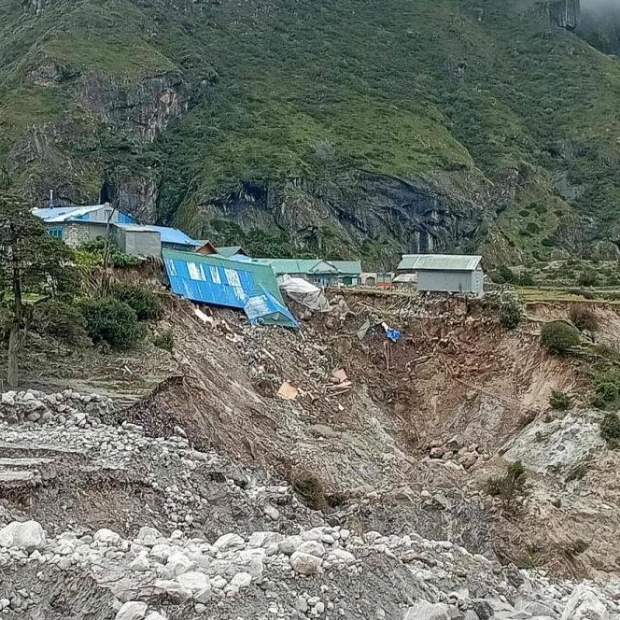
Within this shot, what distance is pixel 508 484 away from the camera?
29.0 m

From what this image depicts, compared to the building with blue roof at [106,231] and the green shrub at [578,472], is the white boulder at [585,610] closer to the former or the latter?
the green shrub at [578,472]

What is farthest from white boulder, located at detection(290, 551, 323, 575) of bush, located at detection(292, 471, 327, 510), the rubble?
bush, located at detection(292, 471, 327, 510)

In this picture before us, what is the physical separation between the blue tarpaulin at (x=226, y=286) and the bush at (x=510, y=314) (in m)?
9.87

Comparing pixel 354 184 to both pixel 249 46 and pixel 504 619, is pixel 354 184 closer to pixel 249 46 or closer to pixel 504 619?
pixel 249 46

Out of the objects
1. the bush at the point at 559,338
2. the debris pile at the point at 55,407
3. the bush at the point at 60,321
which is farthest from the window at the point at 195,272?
the debris pile at the point at 55,407

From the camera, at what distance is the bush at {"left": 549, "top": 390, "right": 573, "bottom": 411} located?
33.8 meters

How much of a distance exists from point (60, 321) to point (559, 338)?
2175 cm

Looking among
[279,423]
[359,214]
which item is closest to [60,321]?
[279,423]

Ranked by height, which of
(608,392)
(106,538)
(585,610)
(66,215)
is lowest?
(608,392)

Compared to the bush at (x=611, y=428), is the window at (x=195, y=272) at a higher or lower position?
higher

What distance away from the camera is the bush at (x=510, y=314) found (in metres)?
40.7

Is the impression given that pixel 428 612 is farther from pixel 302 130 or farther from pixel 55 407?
pixel 302 130

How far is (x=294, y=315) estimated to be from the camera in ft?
137

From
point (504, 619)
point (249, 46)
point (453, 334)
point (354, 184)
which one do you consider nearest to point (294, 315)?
point (453, 334)
